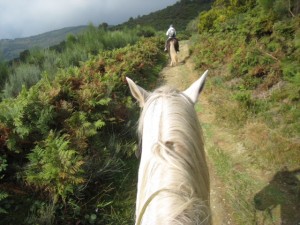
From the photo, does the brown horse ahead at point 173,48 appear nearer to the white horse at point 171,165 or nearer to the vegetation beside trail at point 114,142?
the vegetation beside trail at point 114,142

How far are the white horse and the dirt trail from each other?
38 centimetres

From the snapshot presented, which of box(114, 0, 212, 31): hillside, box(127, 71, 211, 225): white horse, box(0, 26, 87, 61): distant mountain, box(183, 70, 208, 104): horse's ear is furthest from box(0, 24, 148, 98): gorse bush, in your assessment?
box(114, 0, 212, 31): hillside

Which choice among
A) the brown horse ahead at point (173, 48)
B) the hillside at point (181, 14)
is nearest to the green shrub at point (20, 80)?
the brown horse ahead at point (173, 48)

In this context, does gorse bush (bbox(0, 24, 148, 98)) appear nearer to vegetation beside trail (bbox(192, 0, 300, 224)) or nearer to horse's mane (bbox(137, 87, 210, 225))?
vegetation beside trail (bbox(192, 0, 300, 224))

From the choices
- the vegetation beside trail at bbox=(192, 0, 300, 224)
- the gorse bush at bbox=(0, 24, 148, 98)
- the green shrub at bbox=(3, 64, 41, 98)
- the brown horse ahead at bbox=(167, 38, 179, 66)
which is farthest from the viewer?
the brown horse ahead at bbox=(167, 38, 179, 66)

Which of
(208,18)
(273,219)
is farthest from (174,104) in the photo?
(208,18)

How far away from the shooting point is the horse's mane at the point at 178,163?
1313mm

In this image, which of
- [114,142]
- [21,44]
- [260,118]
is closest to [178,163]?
[114,142]

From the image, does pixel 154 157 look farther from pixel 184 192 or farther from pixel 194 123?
pixel 194 123

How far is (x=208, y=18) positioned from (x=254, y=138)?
48.7 ft

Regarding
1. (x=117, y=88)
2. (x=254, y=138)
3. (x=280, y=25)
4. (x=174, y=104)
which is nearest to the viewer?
(x=174, y=104)

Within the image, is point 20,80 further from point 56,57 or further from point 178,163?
point 178,163

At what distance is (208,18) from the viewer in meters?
18.6

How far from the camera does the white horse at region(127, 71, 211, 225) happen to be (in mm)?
1323
